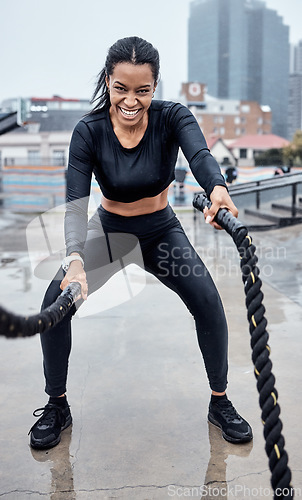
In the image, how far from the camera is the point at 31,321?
1.29 meters

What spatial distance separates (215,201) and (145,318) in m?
2.39

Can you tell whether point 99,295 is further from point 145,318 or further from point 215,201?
point 215,201

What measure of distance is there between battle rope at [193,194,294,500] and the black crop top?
2.58 ft

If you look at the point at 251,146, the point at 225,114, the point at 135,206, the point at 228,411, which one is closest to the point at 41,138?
the point at 251,146

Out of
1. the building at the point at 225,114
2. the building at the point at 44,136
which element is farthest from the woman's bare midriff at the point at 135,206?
the building at the point at 225,114

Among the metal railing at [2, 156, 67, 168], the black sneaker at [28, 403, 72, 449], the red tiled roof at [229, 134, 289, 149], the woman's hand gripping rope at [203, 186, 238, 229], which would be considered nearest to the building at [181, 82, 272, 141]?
the red tiled roof at [229, 134, 289, 149]

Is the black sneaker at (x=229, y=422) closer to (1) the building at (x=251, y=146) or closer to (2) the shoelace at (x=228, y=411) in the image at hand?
(2) the shoelace at (x=228, y=411)

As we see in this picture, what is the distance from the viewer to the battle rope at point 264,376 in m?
1.26

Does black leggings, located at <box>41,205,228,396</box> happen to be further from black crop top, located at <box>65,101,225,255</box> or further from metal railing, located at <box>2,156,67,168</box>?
metal railing, located at <box>2,156,67,168</box>

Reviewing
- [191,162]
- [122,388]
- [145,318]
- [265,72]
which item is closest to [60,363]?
[122,388]

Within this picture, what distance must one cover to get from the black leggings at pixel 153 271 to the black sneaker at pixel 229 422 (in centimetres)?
9

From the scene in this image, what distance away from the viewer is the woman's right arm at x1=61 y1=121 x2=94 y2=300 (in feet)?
6.88

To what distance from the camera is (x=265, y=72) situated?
198m

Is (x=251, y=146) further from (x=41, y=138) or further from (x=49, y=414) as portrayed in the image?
(x=49, y=414)
